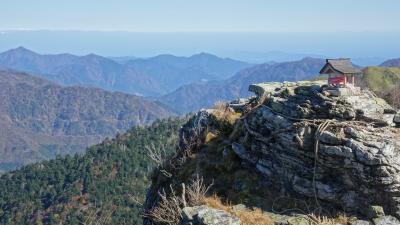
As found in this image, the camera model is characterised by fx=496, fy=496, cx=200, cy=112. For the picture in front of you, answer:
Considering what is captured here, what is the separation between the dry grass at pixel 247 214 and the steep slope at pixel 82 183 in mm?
111885

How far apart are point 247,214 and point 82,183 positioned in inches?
5830

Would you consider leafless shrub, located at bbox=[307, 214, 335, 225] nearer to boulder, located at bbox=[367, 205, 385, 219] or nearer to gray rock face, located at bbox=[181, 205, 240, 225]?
boulder, located at bbox=[367, 205, 385, 219]

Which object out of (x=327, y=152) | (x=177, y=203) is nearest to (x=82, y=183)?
(x=177, y=203)

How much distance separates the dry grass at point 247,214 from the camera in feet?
49.6

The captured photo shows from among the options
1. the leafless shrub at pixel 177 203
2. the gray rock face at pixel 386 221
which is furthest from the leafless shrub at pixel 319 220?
the leafless shrub at pixel 177 203

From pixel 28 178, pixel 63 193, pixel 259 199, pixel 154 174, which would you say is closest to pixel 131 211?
pixel 63 193

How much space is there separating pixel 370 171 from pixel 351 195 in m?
1.07

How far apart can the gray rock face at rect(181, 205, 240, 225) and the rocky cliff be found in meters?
0.22

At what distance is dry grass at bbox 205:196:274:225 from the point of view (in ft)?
49.6

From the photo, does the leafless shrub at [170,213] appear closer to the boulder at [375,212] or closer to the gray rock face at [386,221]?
the boulder at [375,212]

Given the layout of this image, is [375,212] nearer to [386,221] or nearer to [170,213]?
[386,221]

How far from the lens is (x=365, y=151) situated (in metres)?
14.5

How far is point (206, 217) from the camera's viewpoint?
48.4 feet

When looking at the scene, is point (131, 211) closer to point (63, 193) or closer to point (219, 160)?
point (63, 193)
